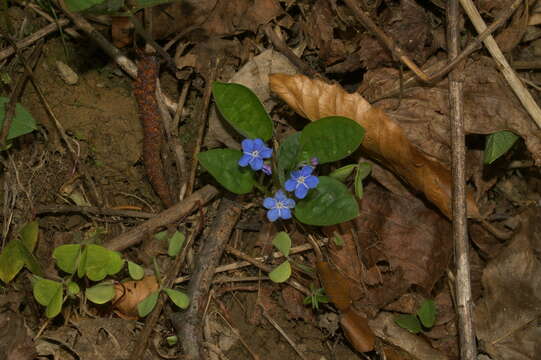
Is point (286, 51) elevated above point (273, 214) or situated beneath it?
elevated above

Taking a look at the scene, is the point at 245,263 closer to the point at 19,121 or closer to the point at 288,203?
the point at 288,203

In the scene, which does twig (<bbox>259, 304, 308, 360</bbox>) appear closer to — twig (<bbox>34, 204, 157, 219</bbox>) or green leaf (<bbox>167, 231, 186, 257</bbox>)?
green leaf (<bbox>167, 231, 186, 257</bbox>)

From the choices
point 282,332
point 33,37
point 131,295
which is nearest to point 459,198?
point 282,332

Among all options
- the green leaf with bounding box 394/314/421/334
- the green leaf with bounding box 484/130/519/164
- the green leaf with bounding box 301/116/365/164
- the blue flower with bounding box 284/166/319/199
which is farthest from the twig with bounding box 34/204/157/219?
the green leaf with bounding box 484/130/519/164

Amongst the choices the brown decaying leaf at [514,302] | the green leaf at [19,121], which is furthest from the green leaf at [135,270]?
the brown decaying leaf at [514,302]

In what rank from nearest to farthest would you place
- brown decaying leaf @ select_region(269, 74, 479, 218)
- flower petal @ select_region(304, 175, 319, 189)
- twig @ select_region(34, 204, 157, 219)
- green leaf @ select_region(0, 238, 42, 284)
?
flower petal @ select_region(304, 175, 319, 189) < green leaf @ select_region(0, 238, 42, 284) < brown decaying leaf @ select_region(269, 74, 479, 218) < twig @ select_region(34, 204, 157, 219)

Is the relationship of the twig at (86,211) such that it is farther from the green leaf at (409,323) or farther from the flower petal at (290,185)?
the green leaf at (409,323)
